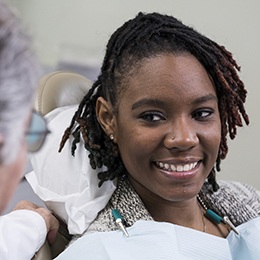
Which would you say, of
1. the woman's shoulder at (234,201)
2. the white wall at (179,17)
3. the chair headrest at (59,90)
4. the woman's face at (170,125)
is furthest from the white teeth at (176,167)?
the white wall at (179,17)

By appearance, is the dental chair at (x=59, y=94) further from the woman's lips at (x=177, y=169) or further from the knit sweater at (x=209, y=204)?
the woman's lips at (x=177, y=169)

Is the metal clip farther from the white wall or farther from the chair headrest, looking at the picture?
the white wall

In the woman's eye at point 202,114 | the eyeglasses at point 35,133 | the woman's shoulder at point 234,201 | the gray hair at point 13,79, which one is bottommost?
the woman's shoulder at point 234,201

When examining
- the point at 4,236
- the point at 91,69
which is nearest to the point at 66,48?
the point at 91,69

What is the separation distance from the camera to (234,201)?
45.2 inches

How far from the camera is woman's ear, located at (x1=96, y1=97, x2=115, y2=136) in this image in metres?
1.02

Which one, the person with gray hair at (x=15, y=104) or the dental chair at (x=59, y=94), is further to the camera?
the dental chair at (x=59, y=94)

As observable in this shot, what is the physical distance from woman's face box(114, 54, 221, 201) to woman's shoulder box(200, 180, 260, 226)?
0.54 ft

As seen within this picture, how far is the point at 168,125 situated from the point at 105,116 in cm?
→ 15

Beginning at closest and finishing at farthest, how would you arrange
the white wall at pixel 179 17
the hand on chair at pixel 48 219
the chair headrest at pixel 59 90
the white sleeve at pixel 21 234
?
the white sleeve at pixel 21 234 → the hand on chair at pixel 48 219 → the chair headrest at pixel 59 90 → the white wall at pixel 179 17

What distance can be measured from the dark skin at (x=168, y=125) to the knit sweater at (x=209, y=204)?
0.05 meters

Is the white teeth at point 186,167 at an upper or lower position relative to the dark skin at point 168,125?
lower

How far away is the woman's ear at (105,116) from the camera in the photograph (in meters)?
1.02

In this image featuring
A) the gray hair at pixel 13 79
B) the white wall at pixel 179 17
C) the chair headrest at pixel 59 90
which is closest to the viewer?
the gray hair at pixel 13 79
